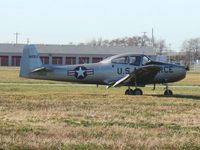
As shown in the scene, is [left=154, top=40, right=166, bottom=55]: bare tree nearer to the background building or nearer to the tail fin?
the background building

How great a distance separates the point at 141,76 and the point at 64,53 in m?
99.3

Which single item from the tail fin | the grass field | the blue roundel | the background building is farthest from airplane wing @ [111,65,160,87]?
the background building

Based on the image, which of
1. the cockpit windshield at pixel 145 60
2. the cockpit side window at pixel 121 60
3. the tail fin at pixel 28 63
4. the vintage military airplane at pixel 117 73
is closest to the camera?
the vintage military airplane at pixel 117 73

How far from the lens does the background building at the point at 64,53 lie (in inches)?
4931

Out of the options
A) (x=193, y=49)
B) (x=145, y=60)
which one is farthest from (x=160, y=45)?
(x=145, y=60)

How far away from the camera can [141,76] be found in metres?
26.7

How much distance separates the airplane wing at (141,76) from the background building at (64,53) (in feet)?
320

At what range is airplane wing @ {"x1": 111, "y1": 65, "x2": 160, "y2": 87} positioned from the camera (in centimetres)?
2603

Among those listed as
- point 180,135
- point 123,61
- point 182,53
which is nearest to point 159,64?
A: point 123,61

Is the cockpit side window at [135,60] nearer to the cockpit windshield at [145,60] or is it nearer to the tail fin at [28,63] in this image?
the cockpit windshield at [145,60]

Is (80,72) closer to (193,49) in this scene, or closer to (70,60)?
(70,60)

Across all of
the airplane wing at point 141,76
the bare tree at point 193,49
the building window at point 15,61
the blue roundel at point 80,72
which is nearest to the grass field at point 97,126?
the airplane wing at point 141,76

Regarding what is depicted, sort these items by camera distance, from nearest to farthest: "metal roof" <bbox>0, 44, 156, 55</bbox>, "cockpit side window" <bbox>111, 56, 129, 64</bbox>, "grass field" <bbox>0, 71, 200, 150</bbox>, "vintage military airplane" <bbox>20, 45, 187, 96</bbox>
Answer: "grass field" <bbox>0, 71, 200, 150</bbox> < "vintage military airplane" <bbox>20, 45, 187, 96</bbox> < "cockpit side window" <bbox>111, 56, 129, 64</bbox> < "metal roof" <bbox>0, 44, 156, 55</bbox>

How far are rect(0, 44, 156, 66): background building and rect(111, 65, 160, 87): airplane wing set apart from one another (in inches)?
3846
